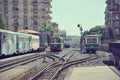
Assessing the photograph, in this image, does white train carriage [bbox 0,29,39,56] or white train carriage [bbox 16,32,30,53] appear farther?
white train carriage [bbox 16,32,30,53]

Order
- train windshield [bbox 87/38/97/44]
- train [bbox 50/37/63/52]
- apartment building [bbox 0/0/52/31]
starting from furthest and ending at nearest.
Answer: apartment building [bbox 0/0/52/31] < train [bbox 50/37/63/52] < train windshield [bbox 87/38/97/44]

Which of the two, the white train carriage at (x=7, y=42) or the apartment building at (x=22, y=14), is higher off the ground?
the apartment building at (x=22, y=14)

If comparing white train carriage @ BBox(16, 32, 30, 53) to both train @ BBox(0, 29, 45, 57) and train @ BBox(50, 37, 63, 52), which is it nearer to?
train @ BBox(0, 29, 45, 57)

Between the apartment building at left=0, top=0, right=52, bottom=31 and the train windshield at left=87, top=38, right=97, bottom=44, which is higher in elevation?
the apartment building at left=0, top=0, right=52, bottom=31

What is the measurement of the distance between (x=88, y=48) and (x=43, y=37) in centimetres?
1735

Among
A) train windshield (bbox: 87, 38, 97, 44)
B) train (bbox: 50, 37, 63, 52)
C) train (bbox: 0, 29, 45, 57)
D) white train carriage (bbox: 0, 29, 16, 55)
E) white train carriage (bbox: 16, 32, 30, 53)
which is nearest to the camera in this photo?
white train carriage (bbox: 0, 29, 16, 55)

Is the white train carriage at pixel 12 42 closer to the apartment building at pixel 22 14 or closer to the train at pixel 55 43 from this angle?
the train at pixel 55 43

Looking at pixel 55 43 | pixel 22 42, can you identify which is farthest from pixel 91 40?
pixel 22 42

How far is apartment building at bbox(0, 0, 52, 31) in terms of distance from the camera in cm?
11000

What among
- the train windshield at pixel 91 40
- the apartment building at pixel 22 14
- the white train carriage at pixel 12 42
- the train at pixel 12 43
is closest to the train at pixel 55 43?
the train windshield at pixel 91 40

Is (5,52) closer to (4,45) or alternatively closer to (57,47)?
(4,45)

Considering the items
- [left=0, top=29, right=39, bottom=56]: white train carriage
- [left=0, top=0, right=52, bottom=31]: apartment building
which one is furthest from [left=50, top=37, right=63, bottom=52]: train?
[left=0, top=0, right=52, bottom=31]: apartment building

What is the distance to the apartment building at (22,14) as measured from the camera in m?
110

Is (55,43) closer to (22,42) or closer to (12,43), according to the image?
(22,42)
